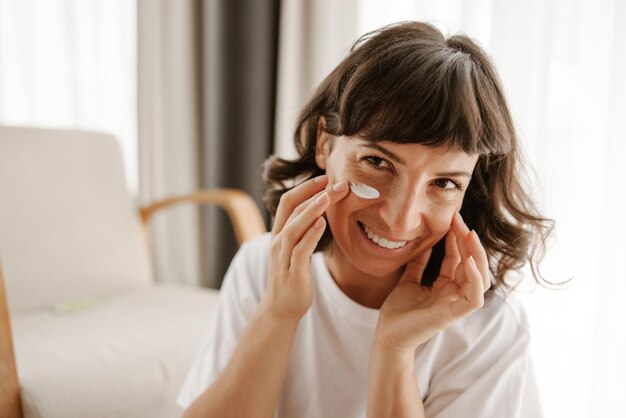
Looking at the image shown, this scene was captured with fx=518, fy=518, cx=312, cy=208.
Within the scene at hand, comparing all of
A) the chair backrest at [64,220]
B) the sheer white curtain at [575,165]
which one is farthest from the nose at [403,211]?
the chair backrest at [64,220]

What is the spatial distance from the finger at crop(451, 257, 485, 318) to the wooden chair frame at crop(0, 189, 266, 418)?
907 millimetres

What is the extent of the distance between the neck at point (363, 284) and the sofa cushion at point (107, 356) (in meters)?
0.51

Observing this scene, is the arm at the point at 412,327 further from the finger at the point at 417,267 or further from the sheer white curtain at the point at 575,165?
the sheer white curtain at the point at 575,165

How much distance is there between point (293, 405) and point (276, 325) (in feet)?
0.64

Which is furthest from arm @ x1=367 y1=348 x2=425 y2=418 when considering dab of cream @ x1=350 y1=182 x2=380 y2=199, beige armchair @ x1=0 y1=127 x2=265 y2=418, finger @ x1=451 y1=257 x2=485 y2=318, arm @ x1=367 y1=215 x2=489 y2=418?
beige armchair @ x1=0 y1=127 x2=265 y2=418

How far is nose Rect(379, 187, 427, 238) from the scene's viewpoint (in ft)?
2.52

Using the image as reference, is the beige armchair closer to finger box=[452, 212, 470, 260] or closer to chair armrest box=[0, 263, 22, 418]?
chair armrest box=[0, 263, 22, 418]

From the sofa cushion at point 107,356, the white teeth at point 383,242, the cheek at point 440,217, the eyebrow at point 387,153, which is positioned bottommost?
the sofa cushion at point 107,356

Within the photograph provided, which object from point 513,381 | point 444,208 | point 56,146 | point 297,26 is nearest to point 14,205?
point 56,146

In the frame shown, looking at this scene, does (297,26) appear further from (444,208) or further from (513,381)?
(513,381)

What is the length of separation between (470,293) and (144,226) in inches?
56.9

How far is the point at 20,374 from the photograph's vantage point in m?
A: 1.14

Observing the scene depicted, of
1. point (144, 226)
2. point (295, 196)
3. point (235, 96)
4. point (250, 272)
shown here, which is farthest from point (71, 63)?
point (295, 196)

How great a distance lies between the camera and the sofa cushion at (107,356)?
3.69ft
